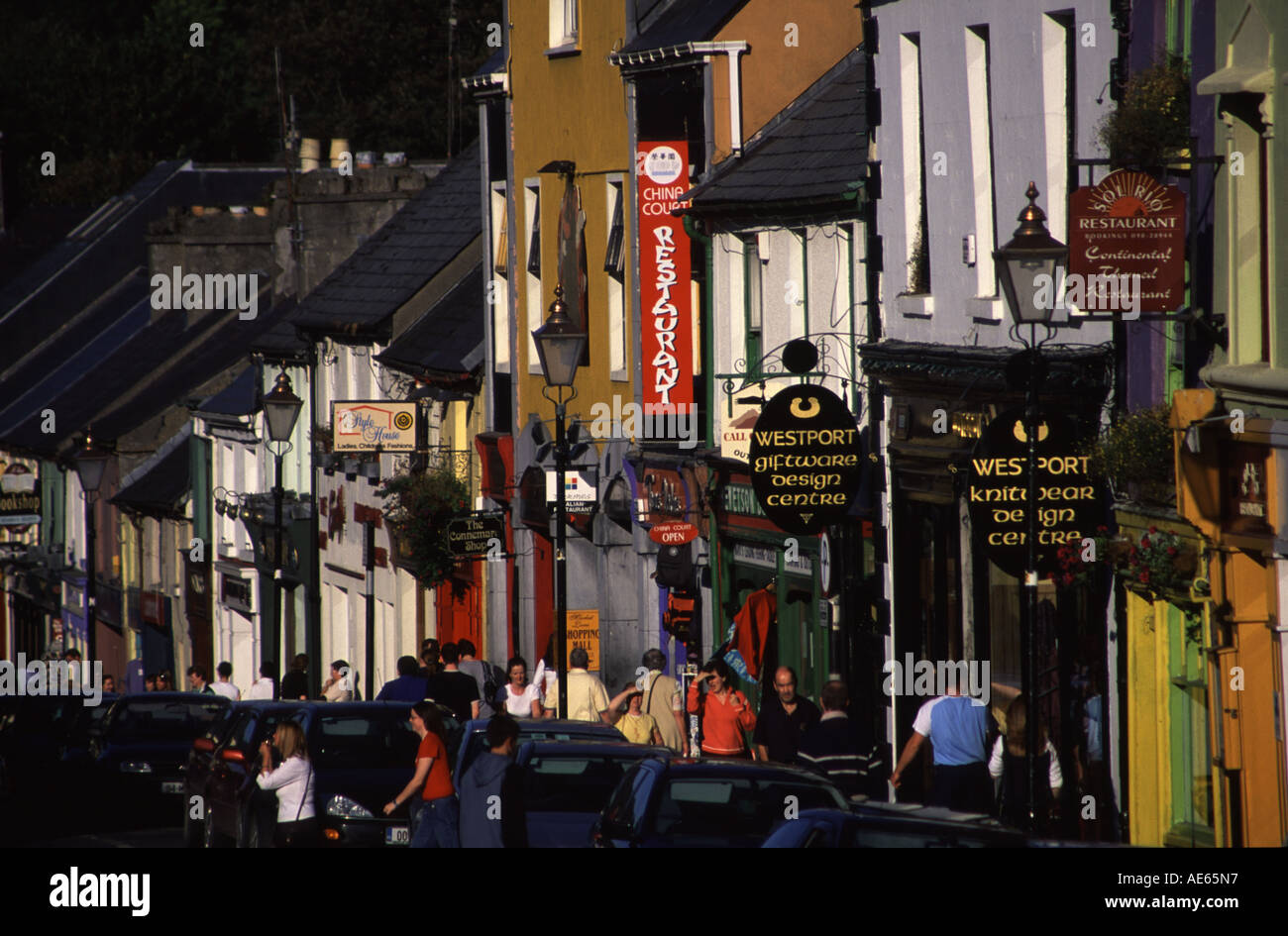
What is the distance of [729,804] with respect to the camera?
14.8m

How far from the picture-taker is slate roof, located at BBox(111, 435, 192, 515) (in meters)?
52.5

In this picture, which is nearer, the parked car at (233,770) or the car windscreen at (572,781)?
the car windscreen at (572,781)

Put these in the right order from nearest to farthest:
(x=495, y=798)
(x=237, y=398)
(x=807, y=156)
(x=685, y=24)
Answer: (x=495, y=798), (x=807, y=156), (x=685, y=24), (x=237, y=398)

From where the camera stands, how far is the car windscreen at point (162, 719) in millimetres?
29828

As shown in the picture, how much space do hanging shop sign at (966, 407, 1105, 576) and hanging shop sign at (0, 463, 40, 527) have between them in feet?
152

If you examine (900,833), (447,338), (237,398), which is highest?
(447,338)

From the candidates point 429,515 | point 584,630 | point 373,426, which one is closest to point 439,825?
point 584,630

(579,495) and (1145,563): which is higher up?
(579,495)

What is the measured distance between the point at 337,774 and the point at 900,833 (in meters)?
8.27

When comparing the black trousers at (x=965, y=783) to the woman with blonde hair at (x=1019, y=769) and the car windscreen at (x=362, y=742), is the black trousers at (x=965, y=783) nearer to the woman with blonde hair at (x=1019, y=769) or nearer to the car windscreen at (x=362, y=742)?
the woman with blonde hair at (x=1019, y=769)

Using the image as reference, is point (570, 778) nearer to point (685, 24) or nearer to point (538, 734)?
point (538, 734)

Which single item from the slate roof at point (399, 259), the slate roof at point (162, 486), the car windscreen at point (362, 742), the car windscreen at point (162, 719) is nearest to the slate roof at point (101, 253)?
the slate roof at point (162, 486)

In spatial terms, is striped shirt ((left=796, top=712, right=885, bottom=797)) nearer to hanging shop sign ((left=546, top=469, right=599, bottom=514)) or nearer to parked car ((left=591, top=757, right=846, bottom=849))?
parked car ((left=591, top=757, right=846, bottom=849))

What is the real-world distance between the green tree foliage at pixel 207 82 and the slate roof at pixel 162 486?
579 inches
